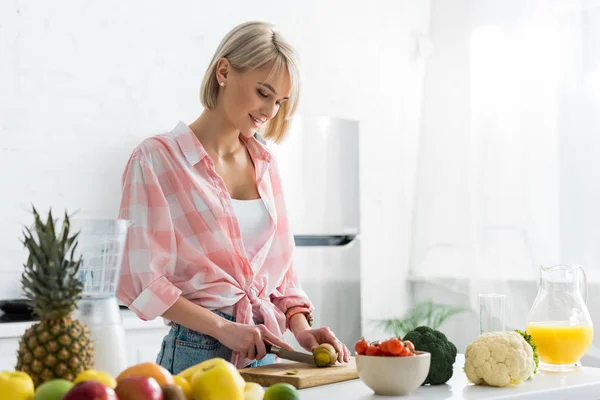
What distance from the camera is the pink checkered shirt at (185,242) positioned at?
5.35 ft

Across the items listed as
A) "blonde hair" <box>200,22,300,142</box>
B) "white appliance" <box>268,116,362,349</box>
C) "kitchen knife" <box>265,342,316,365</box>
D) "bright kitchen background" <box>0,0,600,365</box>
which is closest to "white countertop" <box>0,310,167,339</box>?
"bright kitchen background" <box>0,0,600,365</box>

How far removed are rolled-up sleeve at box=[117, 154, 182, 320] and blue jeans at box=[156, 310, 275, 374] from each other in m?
0.10

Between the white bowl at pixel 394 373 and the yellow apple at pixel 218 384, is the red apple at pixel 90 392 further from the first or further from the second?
the white bowl at pixel 394 373

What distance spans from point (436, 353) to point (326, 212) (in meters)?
2.38

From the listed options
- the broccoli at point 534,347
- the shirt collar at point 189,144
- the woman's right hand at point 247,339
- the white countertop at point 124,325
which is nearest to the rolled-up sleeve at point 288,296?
the woman's right hand at point 247,339

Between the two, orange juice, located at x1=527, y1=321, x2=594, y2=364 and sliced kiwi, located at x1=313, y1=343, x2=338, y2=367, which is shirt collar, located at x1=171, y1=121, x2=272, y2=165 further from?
orange juice, located at x1=527, y1=321, x2=594, y2=364

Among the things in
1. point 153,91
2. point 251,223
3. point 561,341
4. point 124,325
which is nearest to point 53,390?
point 251,223

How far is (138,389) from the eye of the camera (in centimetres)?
100

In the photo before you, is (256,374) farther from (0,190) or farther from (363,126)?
(363,126)

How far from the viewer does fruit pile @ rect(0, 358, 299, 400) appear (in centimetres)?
95

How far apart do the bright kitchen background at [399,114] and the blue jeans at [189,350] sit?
1.65 meters

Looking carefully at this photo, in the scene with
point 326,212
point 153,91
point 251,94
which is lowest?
point 326,212

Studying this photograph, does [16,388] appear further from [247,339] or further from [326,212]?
[326,212]

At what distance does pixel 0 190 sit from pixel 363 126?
1.98m
